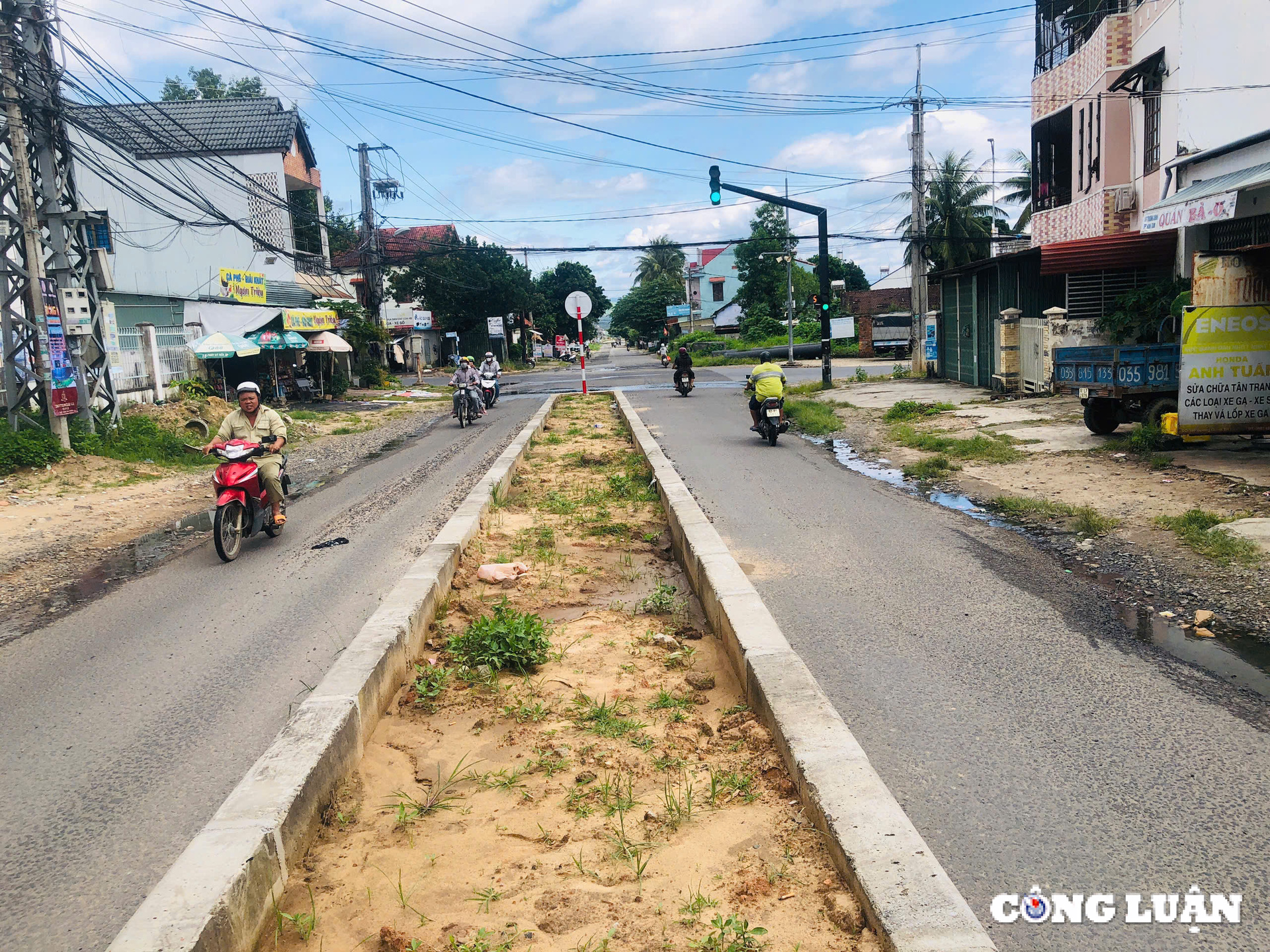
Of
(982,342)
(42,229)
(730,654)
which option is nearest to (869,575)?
(730,654)

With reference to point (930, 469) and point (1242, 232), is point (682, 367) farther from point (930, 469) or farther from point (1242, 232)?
point (930, 469)

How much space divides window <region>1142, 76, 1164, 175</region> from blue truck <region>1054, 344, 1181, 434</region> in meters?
9.57

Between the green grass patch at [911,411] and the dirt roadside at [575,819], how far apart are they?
42.0 feet

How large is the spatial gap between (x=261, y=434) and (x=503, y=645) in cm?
529

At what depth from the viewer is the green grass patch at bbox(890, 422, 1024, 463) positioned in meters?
12.3

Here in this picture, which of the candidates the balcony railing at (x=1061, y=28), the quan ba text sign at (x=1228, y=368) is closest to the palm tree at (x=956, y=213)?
the balcony railing at (x=1061, y=28)

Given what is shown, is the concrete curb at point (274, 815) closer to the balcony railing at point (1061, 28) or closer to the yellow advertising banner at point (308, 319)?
the balcony railing at point (1061, 28)

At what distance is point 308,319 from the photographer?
2998 centimetres

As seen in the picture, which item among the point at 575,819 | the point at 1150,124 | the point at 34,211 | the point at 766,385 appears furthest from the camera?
the point at 1150,124

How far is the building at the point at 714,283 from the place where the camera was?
93.7m

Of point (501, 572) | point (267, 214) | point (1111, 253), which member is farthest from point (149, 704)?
point (267, 214)

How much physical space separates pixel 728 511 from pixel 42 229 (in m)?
13.5

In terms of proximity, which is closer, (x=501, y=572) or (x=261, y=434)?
(x=501, y=572)

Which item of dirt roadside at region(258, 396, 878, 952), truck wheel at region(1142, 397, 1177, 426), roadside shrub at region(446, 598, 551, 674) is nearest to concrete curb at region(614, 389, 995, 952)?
dirt roadside at region(258, 396, 878, 952)
